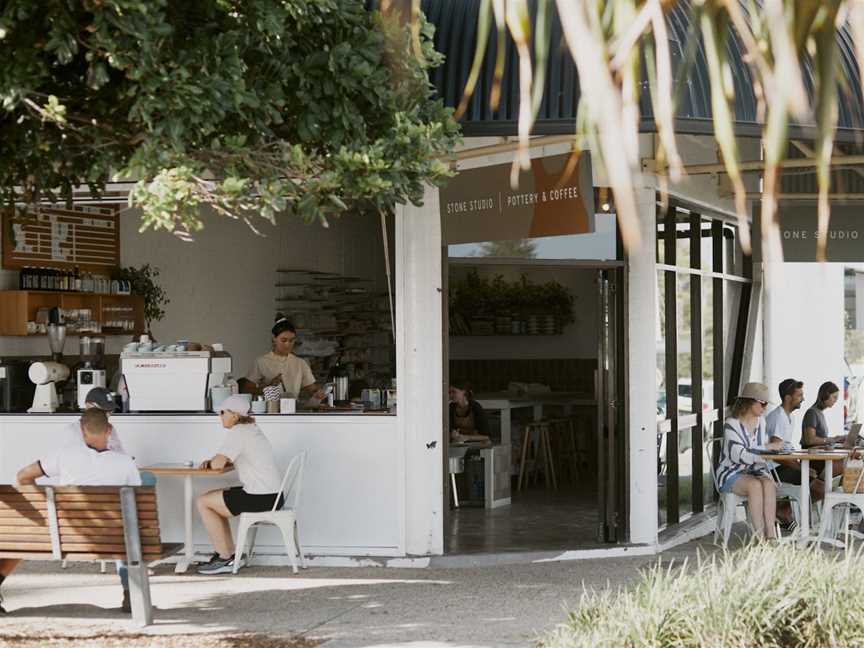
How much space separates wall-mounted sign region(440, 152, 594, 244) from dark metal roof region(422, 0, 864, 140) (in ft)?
1.33

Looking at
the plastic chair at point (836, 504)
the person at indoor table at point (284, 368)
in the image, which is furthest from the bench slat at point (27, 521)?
the plastic chair at point (836, 504)

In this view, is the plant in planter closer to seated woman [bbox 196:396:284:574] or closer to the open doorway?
the open doorway

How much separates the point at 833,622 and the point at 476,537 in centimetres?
512

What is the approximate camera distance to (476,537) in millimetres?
10797

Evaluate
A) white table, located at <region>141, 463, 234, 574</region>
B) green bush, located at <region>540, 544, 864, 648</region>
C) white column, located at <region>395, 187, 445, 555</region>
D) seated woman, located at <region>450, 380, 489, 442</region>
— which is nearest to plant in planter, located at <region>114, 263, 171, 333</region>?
seated woman, located at <region>450, 380, 489, 442</region>

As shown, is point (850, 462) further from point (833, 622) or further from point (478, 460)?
point (833, 622)

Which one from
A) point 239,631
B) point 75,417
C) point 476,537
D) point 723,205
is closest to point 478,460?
point 476,537

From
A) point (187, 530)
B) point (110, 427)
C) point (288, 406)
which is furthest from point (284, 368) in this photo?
point (110, 427)

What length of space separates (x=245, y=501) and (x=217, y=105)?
12.2 feet

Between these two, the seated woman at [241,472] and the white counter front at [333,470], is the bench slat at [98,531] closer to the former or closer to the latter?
the seated woman at [241,472]

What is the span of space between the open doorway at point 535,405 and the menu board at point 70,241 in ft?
12.1

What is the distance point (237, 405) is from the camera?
359 inches

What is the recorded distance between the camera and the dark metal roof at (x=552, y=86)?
8750mm

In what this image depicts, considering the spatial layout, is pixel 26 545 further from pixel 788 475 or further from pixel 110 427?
pixel 788 475
